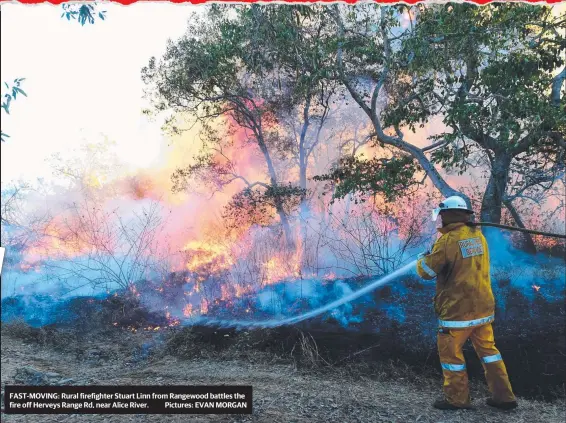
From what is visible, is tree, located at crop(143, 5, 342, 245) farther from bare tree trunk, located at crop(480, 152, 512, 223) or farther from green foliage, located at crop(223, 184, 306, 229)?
bare tree trunk, located at crop(480, 152, 512, 223)

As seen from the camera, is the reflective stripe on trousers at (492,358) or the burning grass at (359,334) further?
the burning grass at (359,334)

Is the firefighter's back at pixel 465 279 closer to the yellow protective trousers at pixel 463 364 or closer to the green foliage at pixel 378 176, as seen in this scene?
the yellow protective trousers at pixel 463 364

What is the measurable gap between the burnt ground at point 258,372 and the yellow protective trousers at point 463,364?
165 millimetres

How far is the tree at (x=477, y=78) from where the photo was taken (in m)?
5.22

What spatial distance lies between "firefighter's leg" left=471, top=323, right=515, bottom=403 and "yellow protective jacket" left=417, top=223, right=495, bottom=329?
15 cm

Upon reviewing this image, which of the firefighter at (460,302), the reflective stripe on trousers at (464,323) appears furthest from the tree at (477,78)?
the reflective stripe on trousers at (464,323)

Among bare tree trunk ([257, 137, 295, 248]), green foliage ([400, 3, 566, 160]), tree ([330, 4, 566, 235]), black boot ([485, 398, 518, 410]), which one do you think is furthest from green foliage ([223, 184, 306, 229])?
black boot ([485, 398, 518, 410])

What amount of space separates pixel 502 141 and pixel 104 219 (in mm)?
7090

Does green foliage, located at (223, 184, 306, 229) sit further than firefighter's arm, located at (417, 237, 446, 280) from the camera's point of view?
Yes

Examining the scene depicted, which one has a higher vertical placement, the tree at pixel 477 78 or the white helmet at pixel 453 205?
the tree at pixel 477 78

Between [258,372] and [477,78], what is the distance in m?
5.03

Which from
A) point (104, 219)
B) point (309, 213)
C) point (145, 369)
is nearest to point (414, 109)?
point (309, 213)

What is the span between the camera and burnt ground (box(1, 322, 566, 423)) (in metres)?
3.66

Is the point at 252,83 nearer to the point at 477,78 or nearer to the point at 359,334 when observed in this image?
the point at 477,78
